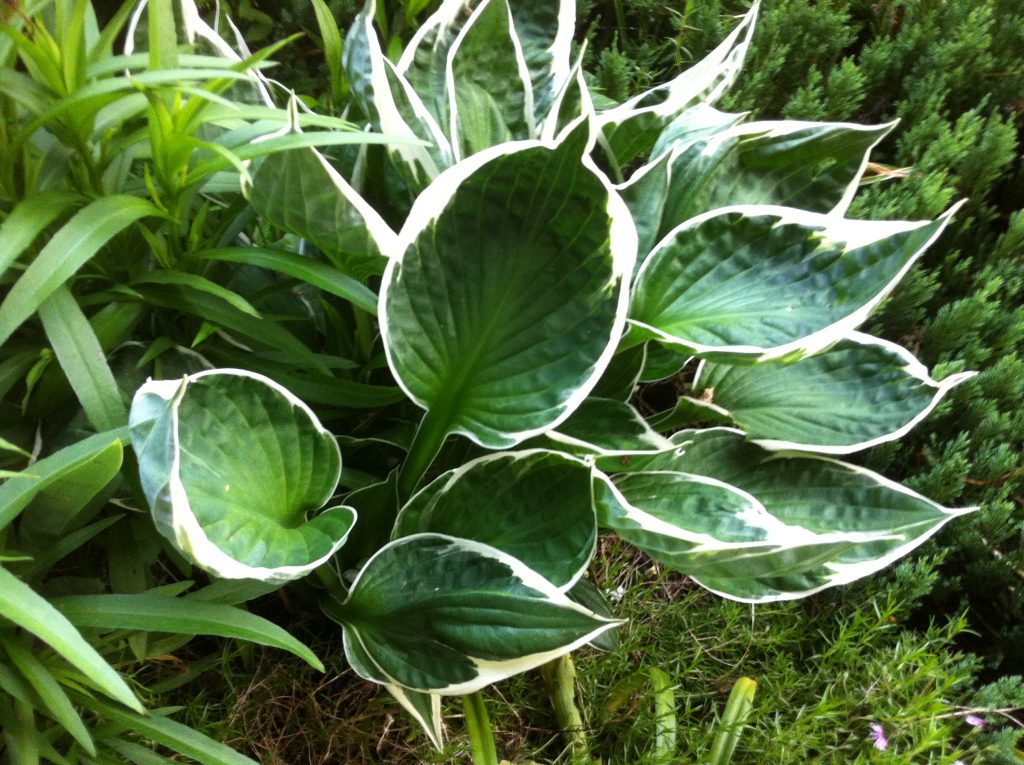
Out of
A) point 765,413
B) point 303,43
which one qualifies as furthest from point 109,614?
point 303,43

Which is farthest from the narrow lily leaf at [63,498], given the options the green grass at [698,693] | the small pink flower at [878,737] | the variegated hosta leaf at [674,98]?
the small pink flower at [878,737]

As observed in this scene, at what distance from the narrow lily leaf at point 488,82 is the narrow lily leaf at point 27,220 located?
35cm

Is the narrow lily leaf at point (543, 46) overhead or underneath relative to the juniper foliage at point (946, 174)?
overhead

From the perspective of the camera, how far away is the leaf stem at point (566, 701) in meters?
0.85

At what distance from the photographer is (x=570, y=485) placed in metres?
0.67

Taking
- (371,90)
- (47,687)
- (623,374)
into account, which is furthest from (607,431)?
(47,687)

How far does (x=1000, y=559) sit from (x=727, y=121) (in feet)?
1.97

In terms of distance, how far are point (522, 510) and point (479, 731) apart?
0.21 metres

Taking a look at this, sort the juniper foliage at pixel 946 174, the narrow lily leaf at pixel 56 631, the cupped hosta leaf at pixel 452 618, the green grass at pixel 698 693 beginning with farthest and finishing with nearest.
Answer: the juniper foliage at pixel 946 174 → the green grass at pixel 698 693 → the cupped hosta leaf at pixel 452 618 → the narrow lily leaf at pixel 56 631

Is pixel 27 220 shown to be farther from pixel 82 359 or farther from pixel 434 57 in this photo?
pixel 434 57

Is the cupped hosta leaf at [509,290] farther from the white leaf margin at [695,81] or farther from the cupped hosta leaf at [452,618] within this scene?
the white leaf margin at [695,81]

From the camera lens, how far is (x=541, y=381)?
678mm

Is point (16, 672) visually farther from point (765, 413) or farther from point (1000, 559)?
point (1000, 559)

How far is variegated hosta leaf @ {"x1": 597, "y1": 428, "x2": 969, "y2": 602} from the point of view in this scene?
2.13 ft
